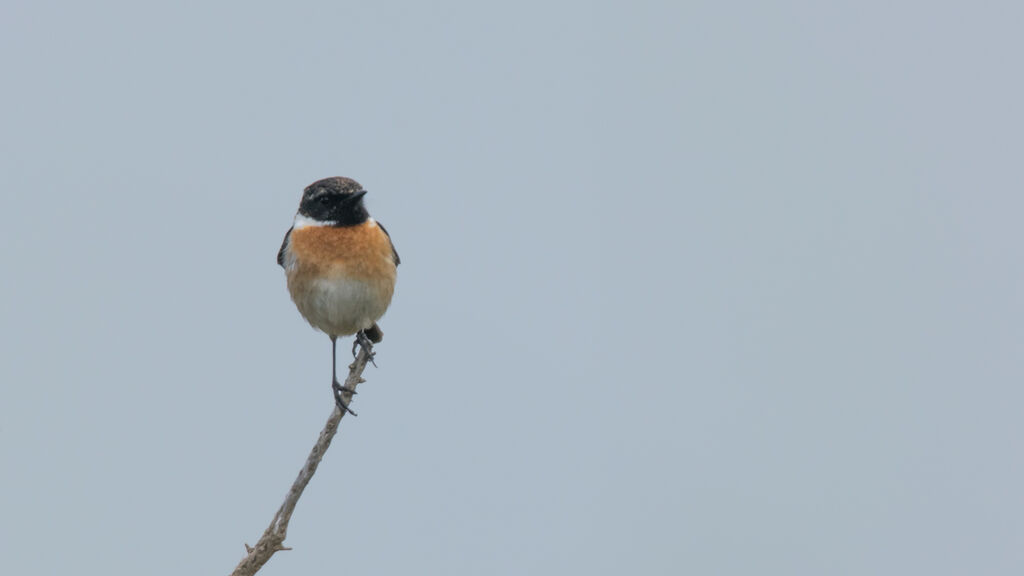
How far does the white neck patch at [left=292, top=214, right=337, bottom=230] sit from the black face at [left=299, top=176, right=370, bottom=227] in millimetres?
19

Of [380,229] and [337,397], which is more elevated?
[380,229]

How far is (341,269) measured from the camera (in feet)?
24.1

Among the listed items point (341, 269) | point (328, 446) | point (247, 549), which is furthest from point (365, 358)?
point (247, 549)

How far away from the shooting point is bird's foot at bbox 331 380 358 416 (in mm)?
5547

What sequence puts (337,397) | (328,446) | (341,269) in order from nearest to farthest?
(328,446), (337,397), (341,269)

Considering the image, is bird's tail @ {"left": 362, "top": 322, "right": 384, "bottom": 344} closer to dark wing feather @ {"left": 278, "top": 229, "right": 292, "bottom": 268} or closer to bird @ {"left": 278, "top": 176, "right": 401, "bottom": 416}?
bird @ {"left": 278, "top": 176, "right": 401, "bottom": 416}

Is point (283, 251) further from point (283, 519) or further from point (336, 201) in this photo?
point (283, 519)

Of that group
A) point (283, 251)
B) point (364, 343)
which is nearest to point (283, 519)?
point (364, 343)

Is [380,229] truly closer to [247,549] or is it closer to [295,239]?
[295,239]

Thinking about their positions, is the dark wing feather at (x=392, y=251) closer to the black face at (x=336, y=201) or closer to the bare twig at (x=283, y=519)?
the black face at (x=336, y=201)

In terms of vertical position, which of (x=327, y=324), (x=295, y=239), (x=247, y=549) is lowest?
(x=247, y=549)

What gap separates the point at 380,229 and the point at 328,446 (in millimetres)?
2776

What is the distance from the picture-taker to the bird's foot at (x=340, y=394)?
18.2 feet

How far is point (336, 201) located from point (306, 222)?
29 centimetres
